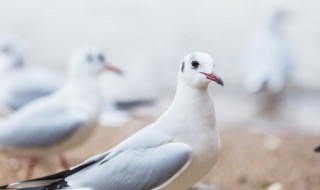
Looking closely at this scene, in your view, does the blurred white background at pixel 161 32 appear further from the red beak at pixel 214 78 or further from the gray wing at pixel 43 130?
the red beak at pixel 214 78

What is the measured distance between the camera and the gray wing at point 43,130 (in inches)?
187

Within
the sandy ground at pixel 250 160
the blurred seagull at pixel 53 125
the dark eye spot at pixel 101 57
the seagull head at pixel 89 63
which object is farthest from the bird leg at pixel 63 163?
the dark eye spot at pixel 101 57

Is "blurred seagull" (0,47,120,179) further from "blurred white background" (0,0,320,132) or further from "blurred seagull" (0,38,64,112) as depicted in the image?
"blurred white background" (0,0,320,132)

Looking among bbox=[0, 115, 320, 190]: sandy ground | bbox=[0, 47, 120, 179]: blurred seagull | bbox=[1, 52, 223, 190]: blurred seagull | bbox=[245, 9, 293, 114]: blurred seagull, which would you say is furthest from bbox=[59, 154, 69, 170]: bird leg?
bbox=[245, 9, 293, 114]: blurred seagull

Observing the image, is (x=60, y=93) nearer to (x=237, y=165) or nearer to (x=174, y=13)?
(x=237, y=165)

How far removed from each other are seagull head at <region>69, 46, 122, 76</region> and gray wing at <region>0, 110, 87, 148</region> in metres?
0.39

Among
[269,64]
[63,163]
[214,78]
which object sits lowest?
[214,78]

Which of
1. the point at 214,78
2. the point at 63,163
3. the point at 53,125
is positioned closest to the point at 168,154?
the point at 214,78

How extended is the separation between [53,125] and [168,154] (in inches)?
66.2

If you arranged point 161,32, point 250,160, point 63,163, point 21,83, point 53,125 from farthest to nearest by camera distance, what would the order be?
point 161,32
point 21,83
point 250,160
point 63,163
point 53,125

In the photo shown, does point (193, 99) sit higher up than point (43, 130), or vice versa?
point (43, 130)

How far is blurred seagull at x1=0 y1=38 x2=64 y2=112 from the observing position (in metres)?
6.11

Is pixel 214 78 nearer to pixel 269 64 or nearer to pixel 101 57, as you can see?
pixel 101 57

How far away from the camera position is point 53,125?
15.7ft
